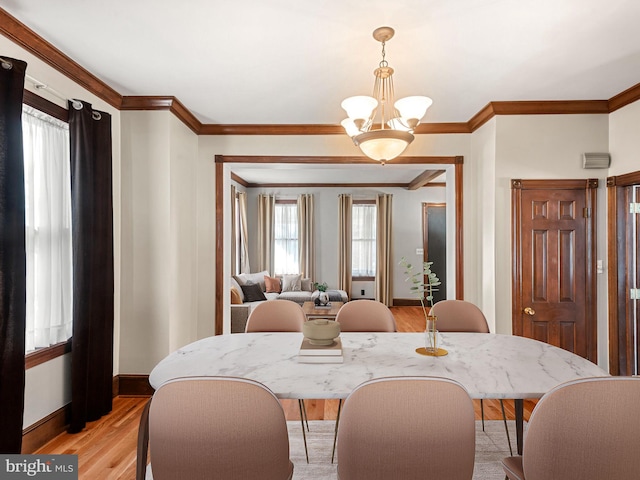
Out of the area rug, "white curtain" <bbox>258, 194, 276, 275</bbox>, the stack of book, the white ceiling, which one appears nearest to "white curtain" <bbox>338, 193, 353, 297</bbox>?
"white curtain" <bbox>258, 194, 276, 275</bbox>

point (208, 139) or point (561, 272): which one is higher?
point (208, 139)

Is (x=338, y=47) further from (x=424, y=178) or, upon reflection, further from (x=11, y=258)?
(x=424, y=178)

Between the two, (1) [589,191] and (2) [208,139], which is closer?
(1) [589,191]

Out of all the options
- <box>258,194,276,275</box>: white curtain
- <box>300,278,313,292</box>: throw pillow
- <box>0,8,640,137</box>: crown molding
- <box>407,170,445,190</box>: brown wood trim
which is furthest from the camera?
<box>258,194,276,275</box>: white curtain

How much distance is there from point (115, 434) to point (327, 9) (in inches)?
117

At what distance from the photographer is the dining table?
1411mm

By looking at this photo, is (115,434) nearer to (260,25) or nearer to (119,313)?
(119,313)

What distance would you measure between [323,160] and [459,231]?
158 centimetres

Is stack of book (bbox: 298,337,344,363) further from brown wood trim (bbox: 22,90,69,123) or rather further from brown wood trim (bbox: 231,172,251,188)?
brown wood trim (bbox: 231,172,251,188)

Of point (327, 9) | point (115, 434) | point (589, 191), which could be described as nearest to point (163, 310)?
point (115, 434)

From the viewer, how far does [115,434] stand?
2.53 metres

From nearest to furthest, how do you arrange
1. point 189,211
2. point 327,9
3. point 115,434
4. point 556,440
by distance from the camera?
point 556,440, point 327,9, point 115,434, point 189,211

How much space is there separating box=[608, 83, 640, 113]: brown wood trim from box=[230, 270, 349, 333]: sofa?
14.2 feet

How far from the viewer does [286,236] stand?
25.7 feet
